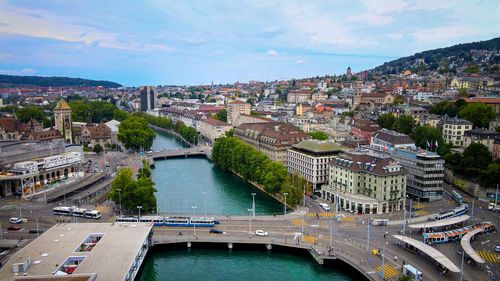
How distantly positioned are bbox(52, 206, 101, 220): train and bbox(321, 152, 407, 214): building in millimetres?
32803

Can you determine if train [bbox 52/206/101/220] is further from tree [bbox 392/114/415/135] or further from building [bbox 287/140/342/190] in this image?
tree [bbox 392/114/415/135]

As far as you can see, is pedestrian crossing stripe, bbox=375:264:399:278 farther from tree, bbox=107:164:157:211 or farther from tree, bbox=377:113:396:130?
tree, bbox=377:113:396:130

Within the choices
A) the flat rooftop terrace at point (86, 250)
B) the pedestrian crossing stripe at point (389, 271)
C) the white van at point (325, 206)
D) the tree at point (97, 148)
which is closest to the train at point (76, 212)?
the flat rooftop terrace at point (86, 250)

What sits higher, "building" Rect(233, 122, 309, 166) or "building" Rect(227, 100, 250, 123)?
"building" Rect(227, 100, 250, 123)

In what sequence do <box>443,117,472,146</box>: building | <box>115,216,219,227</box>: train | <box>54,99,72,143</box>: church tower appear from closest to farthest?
<box>115,216,219,227</box>: train
<box>443,117,472,146</box>: building
<box>54,99,72,143</box>: church tower

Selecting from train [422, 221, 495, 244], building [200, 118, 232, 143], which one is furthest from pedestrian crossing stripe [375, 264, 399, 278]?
building [200, 118, 232, 143]

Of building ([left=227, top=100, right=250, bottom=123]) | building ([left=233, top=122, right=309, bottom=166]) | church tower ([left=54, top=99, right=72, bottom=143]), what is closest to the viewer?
building ([left=233, top=122, right=309, bottom=166])

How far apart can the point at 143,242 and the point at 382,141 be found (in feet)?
161

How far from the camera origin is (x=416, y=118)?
94938mm

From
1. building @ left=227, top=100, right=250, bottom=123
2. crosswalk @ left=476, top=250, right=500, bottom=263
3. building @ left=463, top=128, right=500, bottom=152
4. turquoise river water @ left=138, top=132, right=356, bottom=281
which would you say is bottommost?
turquoise river water @ left=138, top=132, right=356, bottom=281

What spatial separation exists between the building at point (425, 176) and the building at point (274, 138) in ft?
80.6

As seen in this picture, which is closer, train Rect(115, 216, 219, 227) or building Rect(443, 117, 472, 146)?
train Rect(115, 216, 219, 227)

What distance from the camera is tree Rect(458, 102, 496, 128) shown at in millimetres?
80688

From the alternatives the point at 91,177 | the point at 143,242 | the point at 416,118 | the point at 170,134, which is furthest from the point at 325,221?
the point at 170,134
